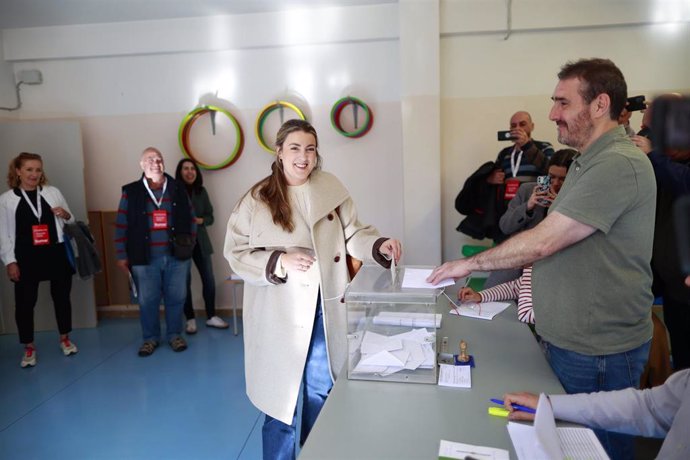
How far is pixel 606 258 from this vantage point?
57.9 inches

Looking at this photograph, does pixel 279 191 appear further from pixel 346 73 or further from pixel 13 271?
pixel 13 271

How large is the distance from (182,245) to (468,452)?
3199 millimetres

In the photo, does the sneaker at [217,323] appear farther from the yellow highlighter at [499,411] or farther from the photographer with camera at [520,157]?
the yellow highlighter at [499,411]

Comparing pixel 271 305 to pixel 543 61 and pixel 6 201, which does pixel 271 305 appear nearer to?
pixel 6 201

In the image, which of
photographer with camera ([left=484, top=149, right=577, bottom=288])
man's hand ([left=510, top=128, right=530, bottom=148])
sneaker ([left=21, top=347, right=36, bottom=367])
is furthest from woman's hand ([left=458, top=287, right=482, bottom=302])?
sneaker ([left=21, top=347, right=36, bottom=367])

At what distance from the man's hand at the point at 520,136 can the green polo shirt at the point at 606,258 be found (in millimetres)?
2003

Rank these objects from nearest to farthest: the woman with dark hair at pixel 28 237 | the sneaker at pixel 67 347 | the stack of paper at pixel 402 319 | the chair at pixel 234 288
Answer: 1. the stack of paper at pixel 402 319
2. the woman with dark hair at pixel 28 237
3. the sneaker at pixel 67 347
4. the chair at pixel 234 288

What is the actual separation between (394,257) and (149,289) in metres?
2.71

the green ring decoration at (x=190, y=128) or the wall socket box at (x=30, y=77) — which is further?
the wall socket box at (x=30, y=77)

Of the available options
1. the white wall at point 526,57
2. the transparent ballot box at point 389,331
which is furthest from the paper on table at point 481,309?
the white wall at point 526,57

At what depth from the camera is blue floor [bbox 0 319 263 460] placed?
2.67 m

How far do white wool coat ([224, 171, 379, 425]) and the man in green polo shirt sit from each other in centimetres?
51

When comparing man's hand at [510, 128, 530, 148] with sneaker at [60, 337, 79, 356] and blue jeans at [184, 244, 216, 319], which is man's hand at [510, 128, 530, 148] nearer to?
blue jeans at [184, 244, 216, 319]

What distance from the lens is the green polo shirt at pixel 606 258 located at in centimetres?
142
